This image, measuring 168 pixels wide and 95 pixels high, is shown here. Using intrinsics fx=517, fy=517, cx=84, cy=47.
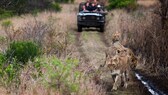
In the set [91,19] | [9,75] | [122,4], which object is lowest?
[122,4]

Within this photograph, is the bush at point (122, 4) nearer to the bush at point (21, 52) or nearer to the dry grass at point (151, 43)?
the dry grass at point (151, 43)

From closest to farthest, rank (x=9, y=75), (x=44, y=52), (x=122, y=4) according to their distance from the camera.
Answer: (x=9, y=75) → (x=44, y=52) → (x=122, y=4)

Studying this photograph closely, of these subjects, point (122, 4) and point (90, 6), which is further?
point (122, 4)

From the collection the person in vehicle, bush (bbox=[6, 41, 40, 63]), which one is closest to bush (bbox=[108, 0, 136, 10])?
the person in vehicle

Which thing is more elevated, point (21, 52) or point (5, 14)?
point (21, 52)

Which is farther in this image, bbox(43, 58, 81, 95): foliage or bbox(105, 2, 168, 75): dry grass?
bbox(105, 2, 168, 75): dry grass

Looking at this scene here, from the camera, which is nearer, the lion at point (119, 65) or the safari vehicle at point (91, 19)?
the lion at point (119, 65)

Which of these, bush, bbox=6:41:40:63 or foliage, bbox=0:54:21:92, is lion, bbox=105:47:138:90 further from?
foliage, bbox=0:54:21:92

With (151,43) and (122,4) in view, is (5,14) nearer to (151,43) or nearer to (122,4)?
(151,43)

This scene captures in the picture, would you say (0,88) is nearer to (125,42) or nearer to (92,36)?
(125,42)

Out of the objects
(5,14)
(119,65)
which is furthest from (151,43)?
(5,14)

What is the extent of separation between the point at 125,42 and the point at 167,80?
5.89 meters

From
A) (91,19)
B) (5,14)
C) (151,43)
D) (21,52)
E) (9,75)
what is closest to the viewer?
(9,75)

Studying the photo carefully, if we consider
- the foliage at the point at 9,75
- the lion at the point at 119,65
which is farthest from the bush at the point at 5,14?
the foliage at the point at 9,75
